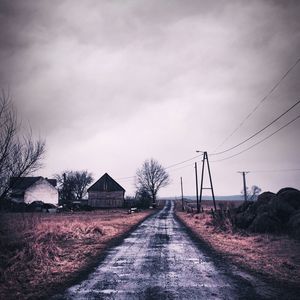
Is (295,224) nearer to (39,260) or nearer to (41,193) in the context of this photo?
(39,260)

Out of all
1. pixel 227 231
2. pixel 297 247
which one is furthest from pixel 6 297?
pixel 227 231

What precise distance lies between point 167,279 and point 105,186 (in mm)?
59177

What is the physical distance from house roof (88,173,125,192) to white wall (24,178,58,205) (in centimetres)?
802

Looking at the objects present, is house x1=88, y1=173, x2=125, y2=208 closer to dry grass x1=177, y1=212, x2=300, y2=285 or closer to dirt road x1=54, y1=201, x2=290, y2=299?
dry grass x1=177, y1=212, x2=300, y2=285

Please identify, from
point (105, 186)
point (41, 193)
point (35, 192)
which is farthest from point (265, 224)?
point (41, 193)

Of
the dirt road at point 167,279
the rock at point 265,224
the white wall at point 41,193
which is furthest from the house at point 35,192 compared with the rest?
the dirt road at point 167,279

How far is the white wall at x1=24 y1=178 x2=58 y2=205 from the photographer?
60.4 meters

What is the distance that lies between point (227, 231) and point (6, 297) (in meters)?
14.8

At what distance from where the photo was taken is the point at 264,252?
12.1m

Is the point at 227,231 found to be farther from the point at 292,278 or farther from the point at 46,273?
the point at 46,273

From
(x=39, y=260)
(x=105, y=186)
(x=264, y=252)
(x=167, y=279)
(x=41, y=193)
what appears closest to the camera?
(x=167, y=279)

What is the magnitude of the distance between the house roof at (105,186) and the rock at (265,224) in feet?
164

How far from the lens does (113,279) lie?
8.11 metres

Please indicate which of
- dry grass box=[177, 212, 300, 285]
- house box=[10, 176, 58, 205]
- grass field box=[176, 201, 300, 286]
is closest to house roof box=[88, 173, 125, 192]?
house box=[10, 176, 58, 205]
